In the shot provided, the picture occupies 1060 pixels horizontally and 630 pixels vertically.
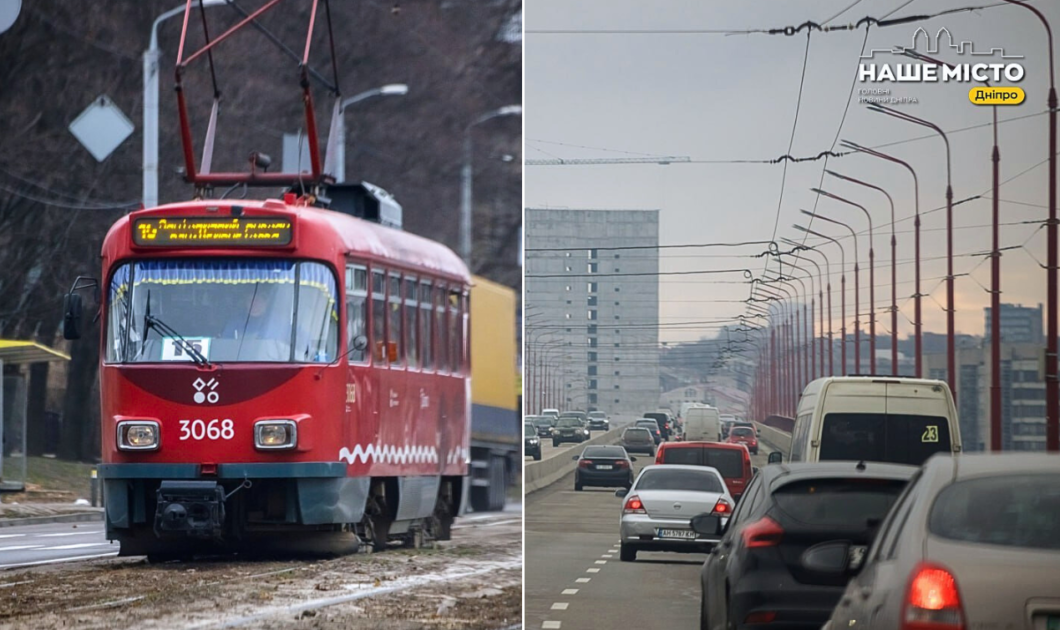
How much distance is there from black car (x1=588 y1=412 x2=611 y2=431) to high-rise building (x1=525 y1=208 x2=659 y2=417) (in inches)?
1.9

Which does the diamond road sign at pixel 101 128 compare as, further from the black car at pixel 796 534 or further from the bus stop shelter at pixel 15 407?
the black car at pixel 796 534

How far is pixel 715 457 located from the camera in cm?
977

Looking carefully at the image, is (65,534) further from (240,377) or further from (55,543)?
(240,377)

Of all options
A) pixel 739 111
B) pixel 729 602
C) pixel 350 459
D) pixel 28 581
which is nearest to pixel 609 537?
pixel 729 602

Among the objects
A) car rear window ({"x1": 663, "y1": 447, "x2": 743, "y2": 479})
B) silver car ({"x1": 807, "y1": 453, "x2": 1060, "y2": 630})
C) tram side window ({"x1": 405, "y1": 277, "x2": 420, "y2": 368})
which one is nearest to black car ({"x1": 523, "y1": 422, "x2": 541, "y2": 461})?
car rear window ({"x1": 663, "y1": 447, "x2": 743, "y2": 479})

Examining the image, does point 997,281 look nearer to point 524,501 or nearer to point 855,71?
point 855,71

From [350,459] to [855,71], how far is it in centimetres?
440

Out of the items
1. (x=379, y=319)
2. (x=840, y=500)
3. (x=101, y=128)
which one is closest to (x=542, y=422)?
(x=840, y=500)

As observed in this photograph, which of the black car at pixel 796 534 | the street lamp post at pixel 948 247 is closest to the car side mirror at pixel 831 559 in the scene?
the black car at pixel 796 534

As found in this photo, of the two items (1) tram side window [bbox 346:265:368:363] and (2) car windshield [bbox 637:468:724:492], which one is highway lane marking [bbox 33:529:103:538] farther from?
(2) car windshield [bbox 637:468:724:492]

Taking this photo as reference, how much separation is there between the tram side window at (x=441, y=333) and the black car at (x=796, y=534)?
5025mm

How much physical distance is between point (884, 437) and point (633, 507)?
1.39 metres

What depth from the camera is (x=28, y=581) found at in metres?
11.6

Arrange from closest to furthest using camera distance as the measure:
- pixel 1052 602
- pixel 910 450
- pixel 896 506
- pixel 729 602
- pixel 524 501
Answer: pixel 1052 602 < pixel 896 506 < pixel 729 602 < pixel 910 450 < pixel 524 501
